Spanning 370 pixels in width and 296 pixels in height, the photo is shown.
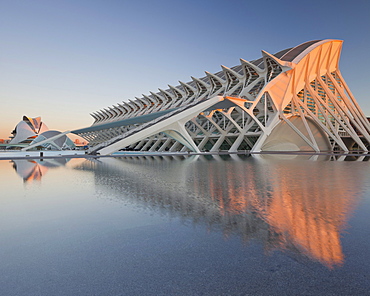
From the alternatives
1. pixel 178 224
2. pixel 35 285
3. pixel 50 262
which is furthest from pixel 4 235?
pixel 178 224

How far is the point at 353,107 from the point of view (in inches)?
1414

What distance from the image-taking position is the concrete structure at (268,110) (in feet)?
81.3

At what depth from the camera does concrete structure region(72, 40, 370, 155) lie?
24.8 meters

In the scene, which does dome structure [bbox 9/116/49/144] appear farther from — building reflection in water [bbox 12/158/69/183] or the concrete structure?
building reflection in water [bbox 12/158/69/183]

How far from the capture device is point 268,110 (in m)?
32.0

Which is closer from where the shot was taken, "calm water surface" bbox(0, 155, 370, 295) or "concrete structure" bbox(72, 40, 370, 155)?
"calm water surface" bbox(0, 155, 370, 295)

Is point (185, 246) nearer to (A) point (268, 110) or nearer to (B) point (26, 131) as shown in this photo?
(A) point (268, 110)

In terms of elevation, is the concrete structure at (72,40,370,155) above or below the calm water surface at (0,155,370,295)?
above

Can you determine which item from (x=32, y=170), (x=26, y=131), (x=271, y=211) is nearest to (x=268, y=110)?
(x=32, y=170)

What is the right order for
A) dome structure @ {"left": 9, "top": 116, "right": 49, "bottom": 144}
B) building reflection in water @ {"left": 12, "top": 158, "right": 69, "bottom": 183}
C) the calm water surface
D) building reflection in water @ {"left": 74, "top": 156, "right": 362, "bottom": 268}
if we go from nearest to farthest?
the calm water surface → building reflection in water @ {"left": 74, "top": 156, "right": 362, "bottom": 268} → building reflection in water @ {"left": 12, "top": 158, "right": 69, "bottom": 183} → dome structure @ {"left": 9, "top": 116, "right": 49, "bottom": 144}

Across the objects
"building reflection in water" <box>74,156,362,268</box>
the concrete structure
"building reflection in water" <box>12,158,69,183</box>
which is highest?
the concrete structure

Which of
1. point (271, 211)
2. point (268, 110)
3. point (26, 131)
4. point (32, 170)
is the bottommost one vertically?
point (271, 211)

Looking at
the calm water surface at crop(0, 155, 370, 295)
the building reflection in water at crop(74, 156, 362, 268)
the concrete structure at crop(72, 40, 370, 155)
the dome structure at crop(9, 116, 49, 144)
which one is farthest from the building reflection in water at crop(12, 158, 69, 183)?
the dome structure at crop(9, 116, 49, 144)

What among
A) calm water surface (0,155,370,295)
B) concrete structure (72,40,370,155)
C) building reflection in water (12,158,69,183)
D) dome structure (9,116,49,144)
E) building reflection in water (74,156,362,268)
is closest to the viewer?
calm water surface (0,155,370,295)
